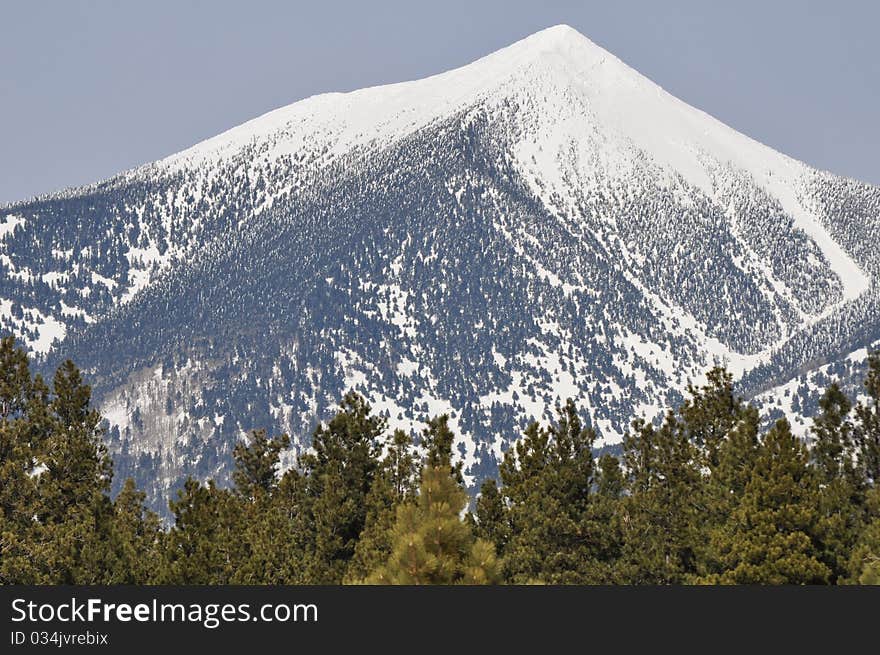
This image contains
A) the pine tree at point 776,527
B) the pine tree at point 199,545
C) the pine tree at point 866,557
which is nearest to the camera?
the pine tree at point 866,557

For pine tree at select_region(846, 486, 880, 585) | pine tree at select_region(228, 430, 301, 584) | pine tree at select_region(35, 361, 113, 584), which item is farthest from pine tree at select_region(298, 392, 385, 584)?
pine tree at select_region(846, 486, 880, 585)

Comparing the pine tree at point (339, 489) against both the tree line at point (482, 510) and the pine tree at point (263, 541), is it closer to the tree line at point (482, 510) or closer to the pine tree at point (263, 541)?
the tree line at point (482, 510)

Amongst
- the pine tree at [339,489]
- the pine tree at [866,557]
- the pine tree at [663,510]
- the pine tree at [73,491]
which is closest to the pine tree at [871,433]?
the pine tree at [663,510]

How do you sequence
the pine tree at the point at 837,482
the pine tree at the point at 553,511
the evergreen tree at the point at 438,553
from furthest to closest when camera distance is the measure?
the pine tree at the point at 553,511 < the pine tree at the point at 837,482 < the evergreen tree at the point at 438,553

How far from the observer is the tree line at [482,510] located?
54.4 metres

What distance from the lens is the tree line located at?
54438 millimetres

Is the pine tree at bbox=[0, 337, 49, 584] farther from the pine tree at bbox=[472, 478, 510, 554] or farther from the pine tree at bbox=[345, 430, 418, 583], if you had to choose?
the pine tree at bbox=[472, 478, 510, 554]

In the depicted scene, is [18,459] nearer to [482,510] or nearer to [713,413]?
[482,510]

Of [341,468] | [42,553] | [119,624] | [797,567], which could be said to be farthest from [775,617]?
[341,468]

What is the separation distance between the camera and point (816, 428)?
73938mm

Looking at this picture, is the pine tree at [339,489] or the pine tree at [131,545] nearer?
the pine tree at [131,545]

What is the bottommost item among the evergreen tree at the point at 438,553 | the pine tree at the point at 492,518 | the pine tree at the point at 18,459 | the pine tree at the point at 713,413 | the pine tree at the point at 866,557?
the evergreen tree at the point at 438,553

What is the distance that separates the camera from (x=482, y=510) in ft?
265

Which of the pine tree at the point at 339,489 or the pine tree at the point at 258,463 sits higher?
the pine tree at the point at 258,463
